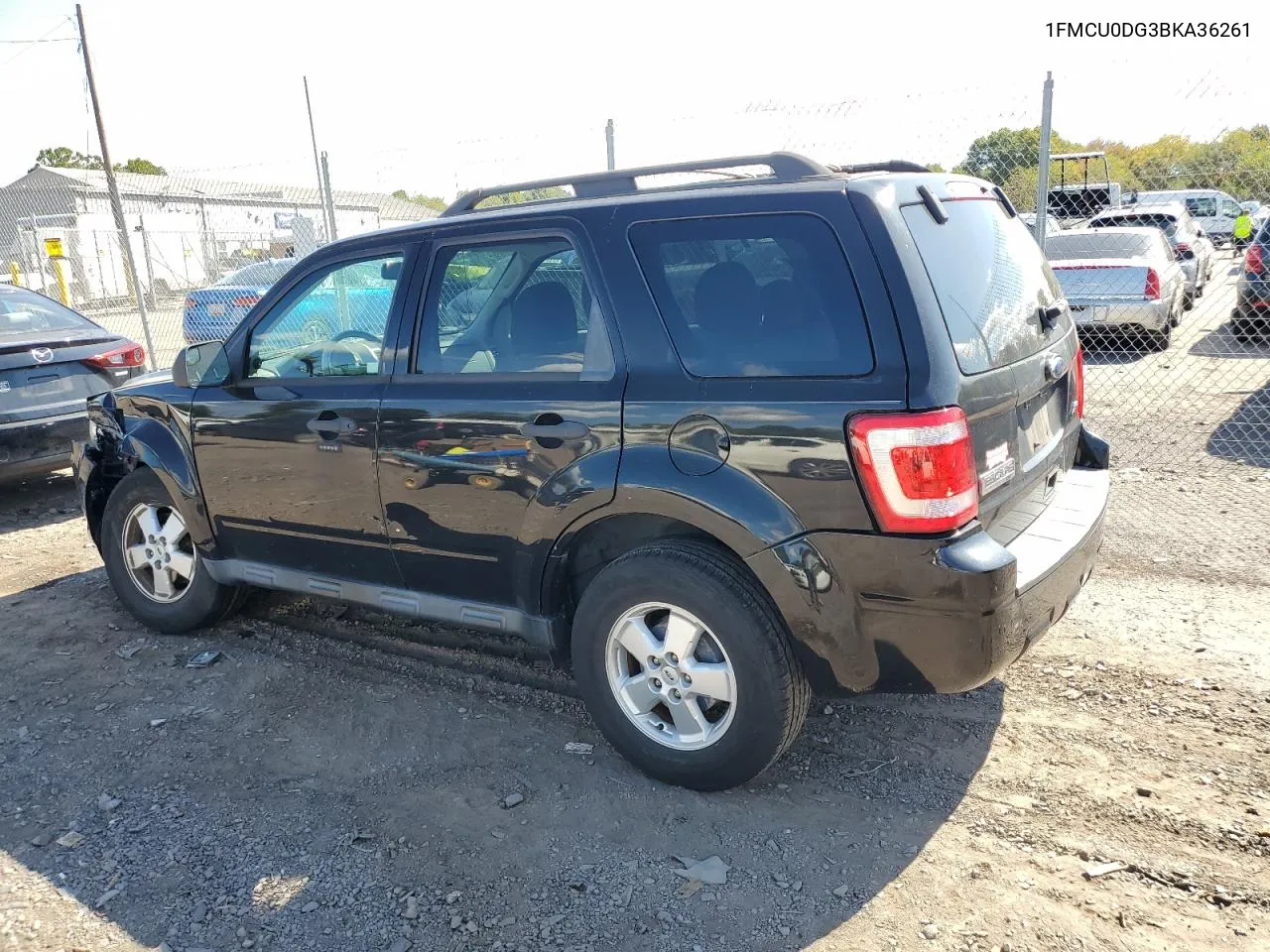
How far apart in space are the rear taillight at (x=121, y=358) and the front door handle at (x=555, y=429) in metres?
5.44

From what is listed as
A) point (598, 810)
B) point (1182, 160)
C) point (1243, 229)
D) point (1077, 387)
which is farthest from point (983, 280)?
point (1243, 229)

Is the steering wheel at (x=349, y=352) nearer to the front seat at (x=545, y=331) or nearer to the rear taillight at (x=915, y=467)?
the front seat at (x=545, y=331)

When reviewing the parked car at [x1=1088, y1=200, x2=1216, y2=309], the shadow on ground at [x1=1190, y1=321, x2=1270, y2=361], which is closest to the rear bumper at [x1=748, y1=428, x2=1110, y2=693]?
the shadow on ground at [x1=1190, y1=321, x2=1270, y2=361]

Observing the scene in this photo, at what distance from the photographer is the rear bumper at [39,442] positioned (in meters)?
6.77

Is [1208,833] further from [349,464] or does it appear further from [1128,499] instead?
[1128,499]

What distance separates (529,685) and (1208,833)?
2.45 m

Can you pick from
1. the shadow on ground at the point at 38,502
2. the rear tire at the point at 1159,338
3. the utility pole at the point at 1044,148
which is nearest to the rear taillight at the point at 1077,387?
the utility pole at the point at 1044,148

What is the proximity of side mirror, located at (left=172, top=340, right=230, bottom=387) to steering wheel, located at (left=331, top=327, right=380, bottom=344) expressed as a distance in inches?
22.7

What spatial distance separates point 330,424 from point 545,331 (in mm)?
1026

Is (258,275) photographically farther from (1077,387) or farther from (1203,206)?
(1203,206)

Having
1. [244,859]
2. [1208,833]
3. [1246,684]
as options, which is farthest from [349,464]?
[1246,684]

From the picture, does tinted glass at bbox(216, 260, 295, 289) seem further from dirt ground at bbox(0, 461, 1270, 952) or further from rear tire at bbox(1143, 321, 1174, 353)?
rear tire at bbox(1143, 321, 1174, 353)

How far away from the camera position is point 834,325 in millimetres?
2783

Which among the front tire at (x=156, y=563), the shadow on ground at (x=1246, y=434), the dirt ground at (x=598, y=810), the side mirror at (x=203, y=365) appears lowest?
the dirt ground at (x=598, y=810)
